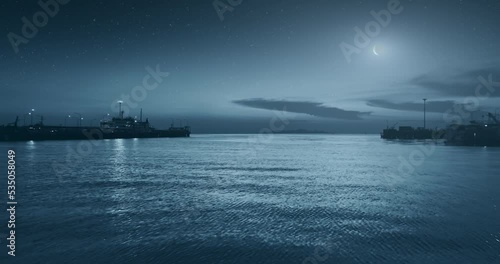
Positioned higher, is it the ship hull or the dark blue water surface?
the ship hull

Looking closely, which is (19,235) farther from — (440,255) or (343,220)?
A: (440,255)

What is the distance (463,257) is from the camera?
8680 mm

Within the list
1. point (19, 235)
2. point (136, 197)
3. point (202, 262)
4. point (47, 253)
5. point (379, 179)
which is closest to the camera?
point (202, 262)

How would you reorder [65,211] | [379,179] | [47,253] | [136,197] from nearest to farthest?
[47,253], [65,211], [136,197], [379,179]

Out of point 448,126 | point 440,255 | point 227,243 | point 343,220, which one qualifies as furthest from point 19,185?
point 448,126

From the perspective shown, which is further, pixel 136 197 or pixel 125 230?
pixel 136 197

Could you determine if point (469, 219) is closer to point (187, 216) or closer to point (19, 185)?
point (187, 216)

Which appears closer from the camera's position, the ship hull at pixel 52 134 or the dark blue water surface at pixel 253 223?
the dark blue water surface at pixel 253 223

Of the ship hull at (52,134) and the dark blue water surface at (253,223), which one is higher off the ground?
the ship hull at (52,134)

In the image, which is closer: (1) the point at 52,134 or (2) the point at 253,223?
(2) the point at 253,223

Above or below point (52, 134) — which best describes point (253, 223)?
below

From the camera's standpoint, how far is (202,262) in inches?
326

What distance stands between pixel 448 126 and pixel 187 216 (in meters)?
123

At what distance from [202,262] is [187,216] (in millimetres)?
4711
